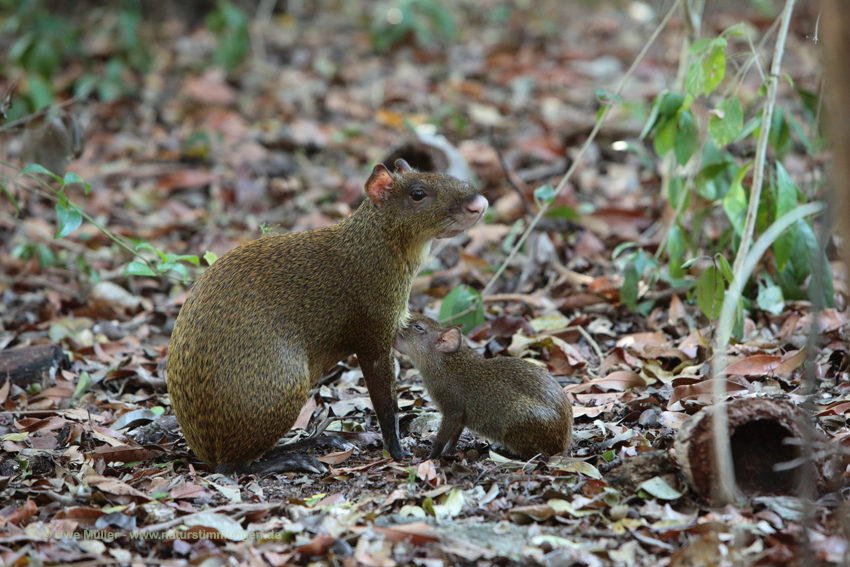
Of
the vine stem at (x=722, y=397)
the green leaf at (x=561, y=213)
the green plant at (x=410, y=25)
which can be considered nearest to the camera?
the vine stem at (x=722, y=397)

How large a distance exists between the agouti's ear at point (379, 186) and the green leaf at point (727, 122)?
193cm

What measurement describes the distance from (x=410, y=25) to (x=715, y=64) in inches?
326

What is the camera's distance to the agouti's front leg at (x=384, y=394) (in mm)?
4535

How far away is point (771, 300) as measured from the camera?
5.55 metres

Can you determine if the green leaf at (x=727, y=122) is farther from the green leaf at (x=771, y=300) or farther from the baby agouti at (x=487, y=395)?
the baby agouti at (x=487, y=395)

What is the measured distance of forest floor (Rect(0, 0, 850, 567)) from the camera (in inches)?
135

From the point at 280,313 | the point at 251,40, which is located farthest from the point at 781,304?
the point at 251,40

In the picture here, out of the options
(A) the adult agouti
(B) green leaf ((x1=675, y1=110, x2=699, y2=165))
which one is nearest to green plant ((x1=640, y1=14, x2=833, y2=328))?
(B) green leaf ((x1=675, y1=110, x2=699, y2=165))

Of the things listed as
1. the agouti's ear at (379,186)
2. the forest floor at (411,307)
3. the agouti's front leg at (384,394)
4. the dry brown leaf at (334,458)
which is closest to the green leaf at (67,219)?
the forest floor at (411,307)

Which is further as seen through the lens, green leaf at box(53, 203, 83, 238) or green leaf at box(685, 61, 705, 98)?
green leaf at box(685, 61, 705, 98)

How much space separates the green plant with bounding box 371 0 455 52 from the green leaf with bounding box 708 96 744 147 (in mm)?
8184

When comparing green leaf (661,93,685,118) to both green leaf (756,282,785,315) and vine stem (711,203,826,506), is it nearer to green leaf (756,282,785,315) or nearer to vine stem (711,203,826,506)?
green leaf (756,282,785,315)

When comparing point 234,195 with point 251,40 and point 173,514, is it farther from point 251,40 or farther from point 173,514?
point 173,514

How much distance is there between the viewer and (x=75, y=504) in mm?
3791
